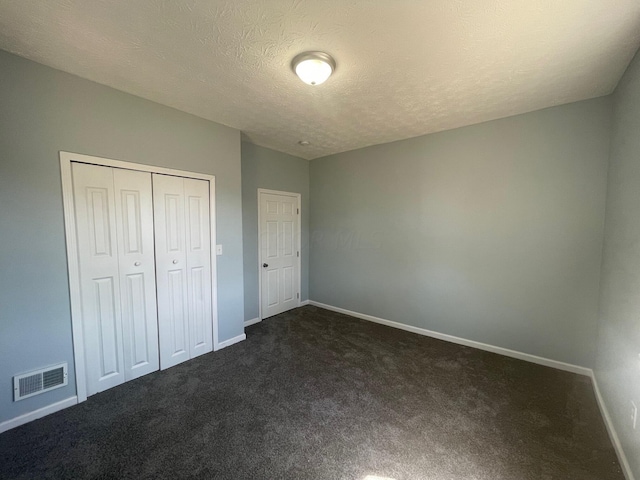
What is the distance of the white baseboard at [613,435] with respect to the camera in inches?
56.5

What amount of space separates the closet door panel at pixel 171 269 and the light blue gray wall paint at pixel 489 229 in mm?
2366

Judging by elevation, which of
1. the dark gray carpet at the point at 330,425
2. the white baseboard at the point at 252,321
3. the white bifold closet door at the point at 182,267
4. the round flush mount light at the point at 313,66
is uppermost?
the round flush mount light at the point at 313,66

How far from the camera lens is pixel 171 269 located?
2.53m

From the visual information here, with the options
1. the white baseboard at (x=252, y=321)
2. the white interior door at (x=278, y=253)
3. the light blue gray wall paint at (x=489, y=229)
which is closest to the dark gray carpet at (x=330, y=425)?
the light blue gray wall paint at (x=489, y=229)

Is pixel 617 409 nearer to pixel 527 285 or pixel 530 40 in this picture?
pixel 527 285

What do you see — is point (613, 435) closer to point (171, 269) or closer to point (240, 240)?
point (240, 240)

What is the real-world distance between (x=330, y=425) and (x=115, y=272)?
2.20m

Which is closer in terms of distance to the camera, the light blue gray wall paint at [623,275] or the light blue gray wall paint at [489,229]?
the light blue gray wall paint at [623,275]

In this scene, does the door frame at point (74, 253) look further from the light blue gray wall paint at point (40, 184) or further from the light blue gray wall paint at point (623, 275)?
the light blue gray wall paint at point (623, 275)

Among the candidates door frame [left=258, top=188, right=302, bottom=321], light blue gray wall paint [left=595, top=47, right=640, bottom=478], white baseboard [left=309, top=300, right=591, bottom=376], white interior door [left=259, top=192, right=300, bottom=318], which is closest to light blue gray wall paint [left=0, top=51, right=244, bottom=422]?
door frame [left=258, top=188, right=302, bottom=321]

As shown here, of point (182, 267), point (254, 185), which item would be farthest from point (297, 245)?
point (182, 267)

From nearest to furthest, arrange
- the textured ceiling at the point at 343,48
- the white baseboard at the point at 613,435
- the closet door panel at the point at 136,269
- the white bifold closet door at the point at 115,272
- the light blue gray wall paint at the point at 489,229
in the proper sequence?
the textured ceiling at the point at 343,48 → the white baseboard at the point at 613,435 → the white bifold closet door at the point at 115,272 → the closet door panel at the point at 136,269 → the light blue gray wall paint at the point at 489,229

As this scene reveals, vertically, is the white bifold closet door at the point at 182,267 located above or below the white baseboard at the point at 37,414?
above

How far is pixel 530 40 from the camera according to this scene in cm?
152
